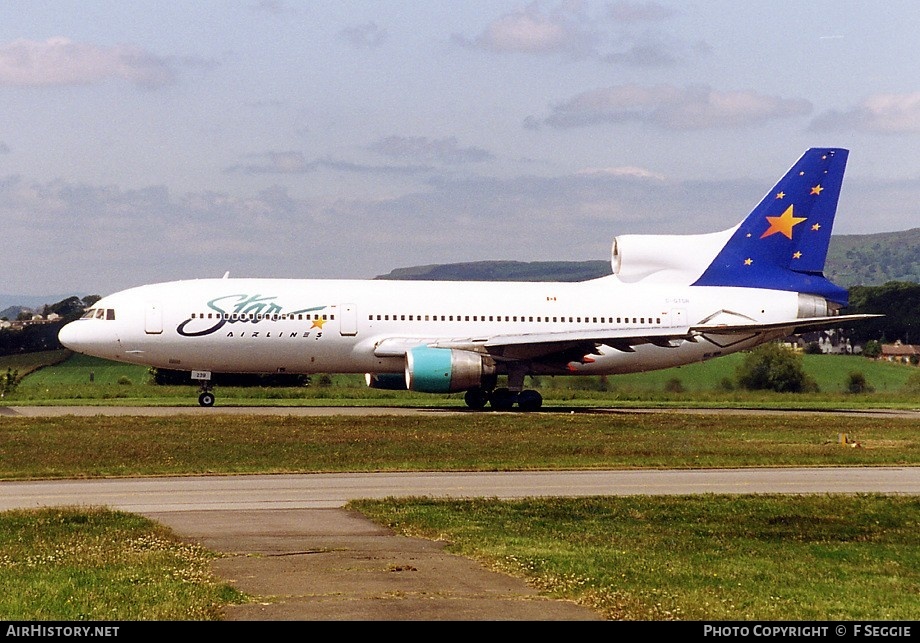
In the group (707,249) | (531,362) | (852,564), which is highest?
(707,249)

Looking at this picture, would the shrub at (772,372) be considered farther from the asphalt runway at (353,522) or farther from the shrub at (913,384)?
the asphalt runway at (353,522)

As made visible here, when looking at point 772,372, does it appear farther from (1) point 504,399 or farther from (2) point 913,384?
(1) point 504,399

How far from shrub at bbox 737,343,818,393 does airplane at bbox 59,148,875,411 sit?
409 inches

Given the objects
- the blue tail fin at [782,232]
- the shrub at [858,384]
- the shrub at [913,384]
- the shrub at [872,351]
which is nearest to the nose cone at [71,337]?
the blue tail fin at [782,232]

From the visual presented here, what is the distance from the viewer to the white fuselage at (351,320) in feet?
144

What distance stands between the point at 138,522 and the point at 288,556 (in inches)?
157

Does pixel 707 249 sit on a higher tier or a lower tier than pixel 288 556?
higher

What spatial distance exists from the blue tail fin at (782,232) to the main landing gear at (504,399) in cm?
900

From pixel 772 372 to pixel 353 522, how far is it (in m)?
44.9

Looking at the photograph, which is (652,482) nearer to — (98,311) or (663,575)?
(663,575)

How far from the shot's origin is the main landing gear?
45.8m

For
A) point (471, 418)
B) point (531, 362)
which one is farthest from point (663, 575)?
point (531, 362)

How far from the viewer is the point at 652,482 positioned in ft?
84.8
